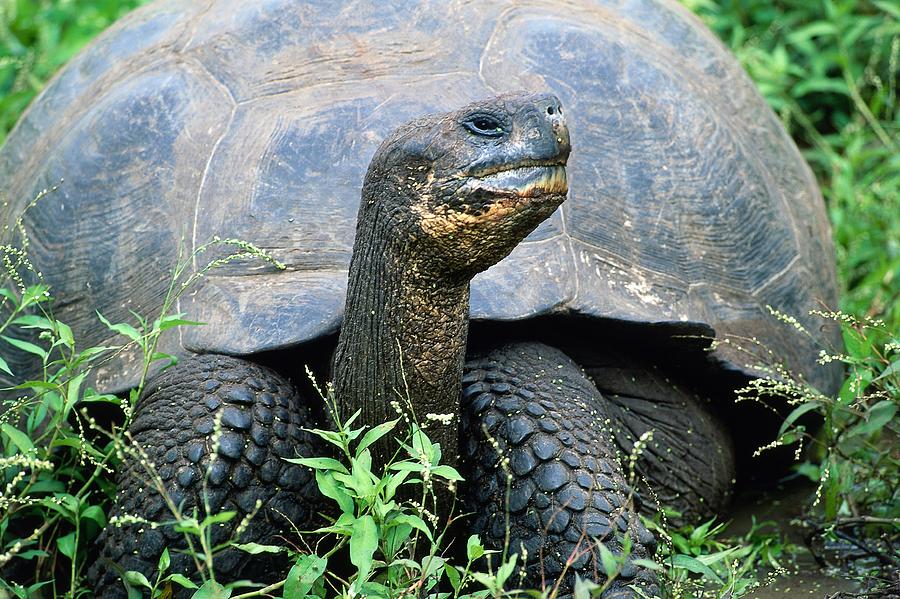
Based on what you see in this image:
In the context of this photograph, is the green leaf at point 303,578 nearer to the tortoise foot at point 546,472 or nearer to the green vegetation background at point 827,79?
the tortoise foot at point 546,472

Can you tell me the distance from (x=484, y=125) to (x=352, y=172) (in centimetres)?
83

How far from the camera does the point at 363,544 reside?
258 cm

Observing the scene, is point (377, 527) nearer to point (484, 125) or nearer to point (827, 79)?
point (484, 125)

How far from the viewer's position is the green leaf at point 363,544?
254cm

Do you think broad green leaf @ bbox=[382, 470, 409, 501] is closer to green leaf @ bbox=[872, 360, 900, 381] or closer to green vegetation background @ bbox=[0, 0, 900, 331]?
green leaf @ bbox=[872, 360, 900, 381]

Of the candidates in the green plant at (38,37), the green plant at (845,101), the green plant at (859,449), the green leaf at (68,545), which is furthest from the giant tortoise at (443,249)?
the green plant at (38,37)

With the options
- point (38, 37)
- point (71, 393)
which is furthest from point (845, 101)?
point (71, 393)

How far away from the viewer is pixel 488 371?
3.35 m

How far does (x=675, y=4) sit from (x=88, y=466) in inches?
110

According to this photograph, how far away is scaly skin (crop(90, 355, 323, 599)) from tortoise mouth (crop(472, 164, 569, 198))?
2.72 feet

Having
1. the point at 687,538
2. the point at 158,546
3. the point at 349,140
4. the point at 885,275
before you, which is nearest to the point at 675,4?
the point at 885,275

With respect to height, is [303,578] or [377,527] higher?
[377,527]

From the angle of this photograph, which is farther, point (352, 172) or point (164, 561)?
point (352, 172)

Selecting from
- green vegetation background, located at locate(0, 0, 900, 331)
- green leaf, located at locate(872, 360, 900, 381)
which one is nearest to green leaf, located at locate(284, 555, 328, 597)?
green leaf, located at locate(872, 360, 900, 381)
